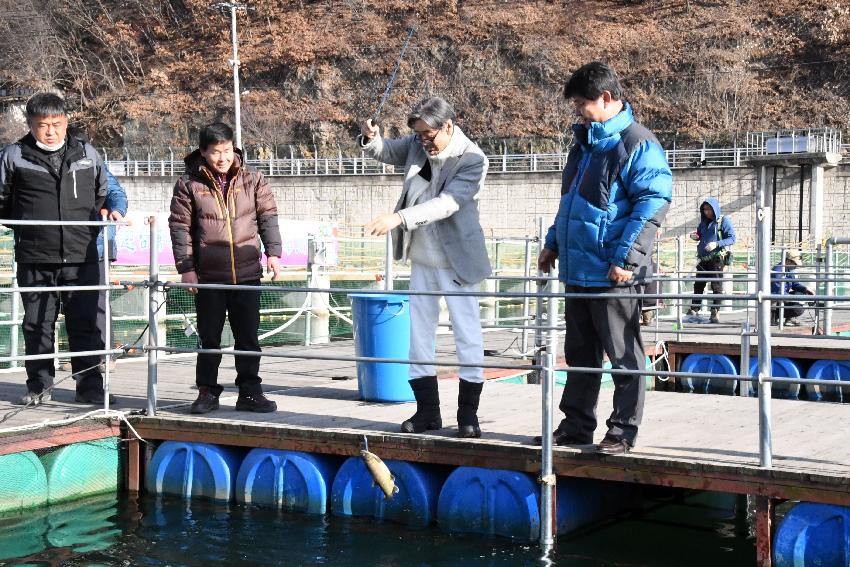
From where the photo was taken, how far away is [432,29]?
59.0 metres

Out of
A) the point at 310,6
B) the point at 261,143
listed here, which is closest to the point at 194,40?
the point at 310,6

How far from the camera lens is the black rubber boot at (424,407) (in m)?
6.13

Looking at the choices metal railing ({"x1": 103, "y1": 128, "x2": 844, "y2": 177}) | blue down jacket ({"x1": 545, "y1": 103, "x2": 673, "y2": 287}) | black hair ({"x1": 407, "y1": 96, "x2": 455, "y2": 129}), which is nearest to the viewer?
blue down jacket ({"x1": 545, "y1": 103, "x2": 673, "y2": 287})

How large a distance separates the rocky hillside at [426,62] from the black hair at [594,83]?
45280 mm

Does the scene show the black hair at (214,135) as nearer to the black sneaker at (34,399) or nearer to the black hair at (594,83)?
the black sneaker at (34,399)

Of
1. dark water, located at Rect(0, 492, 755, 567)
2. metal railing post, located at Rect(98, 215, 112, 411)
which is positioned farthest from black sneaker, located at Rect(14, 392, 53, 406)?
dark water, located at Rect(0, 492, 755, 567)

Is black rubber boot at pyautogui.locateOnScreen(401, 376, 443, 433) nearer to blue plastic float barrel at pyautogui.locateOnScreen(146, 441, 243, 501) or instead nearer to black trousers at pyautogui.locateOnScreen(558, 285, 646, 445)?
black trousers at pyautogui.locateOnScreen(558, 285, 646, 445)

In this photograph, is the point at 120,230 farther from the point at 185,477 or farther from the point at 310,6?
the point at 310,6

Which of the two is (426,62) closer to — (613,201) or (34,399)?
(34,399)

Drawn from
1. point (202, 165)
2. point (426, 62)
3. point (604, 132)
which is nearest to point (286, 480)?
point (202, 165)

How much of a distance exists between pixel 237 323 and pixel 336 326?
993 cm

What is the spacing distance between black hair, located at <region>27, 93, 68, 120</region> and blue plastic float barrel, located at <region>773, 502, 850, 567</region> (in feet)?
15.2

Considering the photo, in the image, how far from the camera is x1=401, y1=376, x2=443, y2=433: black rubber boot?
613cm

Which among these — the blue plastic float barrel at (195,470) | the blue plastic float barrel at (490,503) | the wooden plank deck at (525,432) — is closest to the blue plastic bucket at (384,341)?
the wooden plank deck at (525,432)
